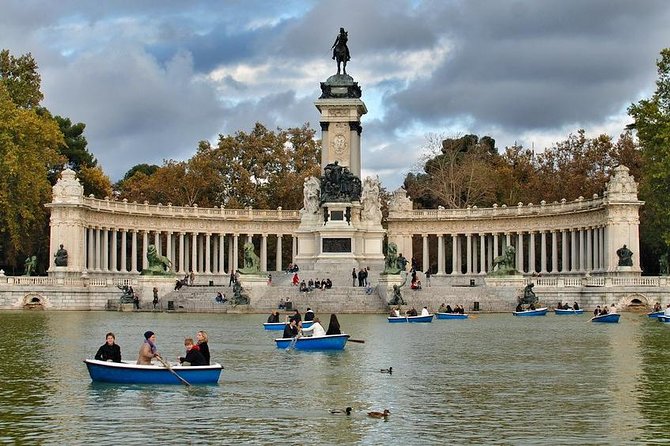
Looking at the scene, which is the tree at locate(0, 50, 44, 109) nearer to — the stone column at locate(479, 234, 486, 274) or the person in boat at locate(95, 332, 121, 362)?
the stone column at locate(479, 234, 486, 274)

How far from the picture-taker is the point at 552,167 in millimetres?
109438

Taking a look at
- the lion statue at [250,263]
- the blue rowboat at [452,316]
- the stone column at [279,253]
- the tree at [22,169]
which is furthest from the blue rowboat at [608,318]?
the stone column at [279,253]

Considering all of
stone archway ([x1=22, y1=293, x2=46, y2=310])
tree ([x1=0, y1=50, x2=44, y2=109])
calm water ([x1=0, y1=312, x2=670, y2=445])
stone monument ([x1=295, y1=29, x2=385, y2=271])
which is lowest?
calm water ([x1=0, y1=312, x2=670, y2=445])

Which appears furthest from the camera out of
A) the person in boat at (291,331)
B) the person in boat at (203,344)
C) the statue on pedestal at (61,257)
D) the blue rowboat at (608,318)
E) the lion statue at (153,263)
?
A: the statue on pedestal at (61,257)

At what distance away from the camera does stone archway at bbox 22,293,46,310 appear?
2859 inches

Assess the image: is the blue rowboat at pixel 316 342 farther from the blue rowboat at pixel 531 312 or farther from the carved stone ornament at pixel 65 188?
the carved stone ornament at pixel 65 188

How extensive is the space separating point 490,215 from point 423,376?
69841 millimetres

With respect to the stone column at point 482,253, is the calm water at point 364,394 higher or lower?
lower

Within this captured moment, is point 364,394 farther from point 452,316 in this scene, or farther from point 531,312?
point 531,312

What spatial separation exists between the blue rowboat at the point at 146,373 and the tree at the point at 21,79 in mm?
71446

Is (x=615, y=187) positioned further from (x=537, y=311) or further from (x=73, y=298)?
(x=73, y=298)

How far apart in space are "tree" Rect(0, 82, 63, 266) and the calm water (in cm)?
4321

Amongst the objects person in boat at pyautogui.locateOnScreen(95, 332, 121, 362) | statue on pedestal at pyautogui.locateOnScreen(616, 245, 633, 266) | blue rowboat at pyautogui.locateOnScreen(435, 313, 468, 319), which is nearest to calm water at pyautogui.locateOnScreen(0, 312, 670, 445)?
person in boat at pyautogui.locateOnScreen(95, 332, 121, 362)

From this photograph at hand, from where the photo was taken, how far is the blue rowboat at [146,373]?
25.8 metres
